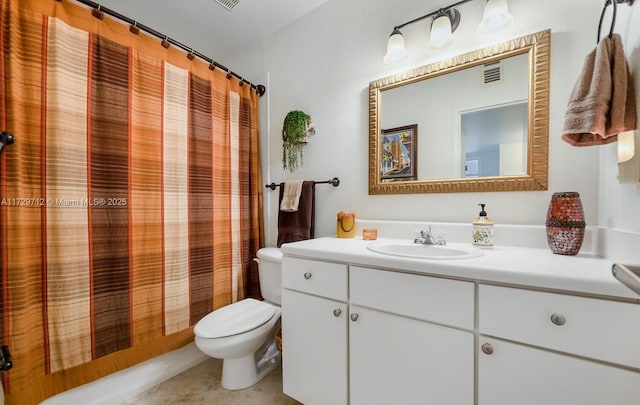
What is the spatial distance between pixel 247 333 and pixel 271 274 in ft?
1.32

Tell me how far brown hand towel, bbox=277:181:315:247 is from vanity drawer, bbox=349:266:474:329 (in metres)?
0.71

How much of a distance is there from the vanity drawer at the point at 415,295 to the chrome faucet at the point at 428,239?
367mm

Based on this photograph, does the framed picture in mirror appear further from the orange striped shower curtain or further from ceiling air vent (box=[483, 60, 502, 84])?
the orange striped shower curtain

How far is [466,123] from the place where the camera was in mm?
1234

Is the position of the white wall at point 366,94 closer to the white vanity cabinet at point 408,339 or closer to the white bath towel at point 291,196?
the white bath towel at point 291,196

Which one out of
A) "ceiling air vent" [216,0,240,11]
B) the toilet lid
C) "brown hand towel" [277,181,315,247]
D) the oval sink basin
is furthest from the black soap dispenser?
"ceiling air vent" [216,0,240,11]

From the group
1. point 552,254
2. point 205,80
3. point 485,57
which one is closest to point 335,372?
point 552,254

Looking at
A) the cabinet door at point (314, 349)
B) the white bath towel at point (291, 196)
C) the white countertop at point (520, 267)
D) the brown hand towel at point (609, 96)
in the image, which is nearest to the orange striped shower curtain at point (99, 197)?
the white bath towel at point (291, 196)

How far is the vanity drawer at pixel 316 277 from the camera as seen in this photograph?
3.43 ft

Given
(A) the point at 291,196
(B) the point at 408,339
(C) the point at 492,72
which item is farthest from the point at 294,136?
(B) the point at 408,339

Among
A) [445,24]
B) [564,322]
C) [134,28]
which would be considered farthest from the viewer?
[134,28]

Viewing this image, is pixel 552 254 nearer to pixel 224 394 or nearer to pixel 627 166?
pixel 627 166

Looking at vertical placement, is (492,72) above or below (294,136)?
above

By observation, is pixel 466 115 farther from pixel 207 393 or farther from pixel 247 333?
pixel 207 393
